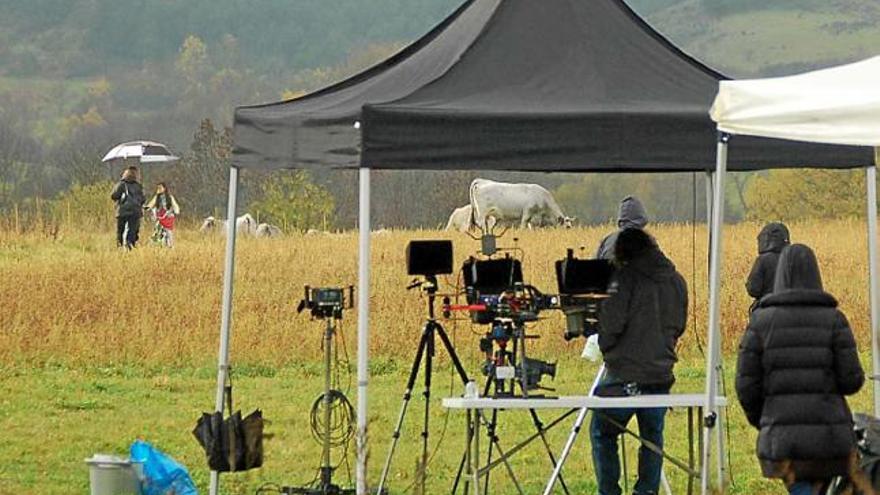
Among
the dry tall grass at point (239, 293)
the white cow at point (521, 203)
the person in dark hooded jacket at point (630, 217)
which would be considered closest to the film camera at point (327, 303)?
the person in dark hooded jacket at point (630, 217)

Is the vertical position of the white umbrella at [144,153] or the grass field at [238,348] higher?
the white umbrella at [144,153]

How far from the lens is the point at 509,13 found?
9.86 meters

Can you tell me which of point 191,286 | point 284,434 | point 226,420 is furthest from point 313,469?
point 191,286

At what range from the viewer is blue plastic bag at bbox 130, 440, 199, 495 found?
1023 cm

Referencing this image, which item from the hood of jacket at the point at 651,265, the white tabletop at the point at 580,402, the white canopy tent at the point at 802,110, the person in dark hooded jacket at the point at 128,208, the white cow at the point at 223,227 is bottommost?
the white tabletop at the point at 580,402

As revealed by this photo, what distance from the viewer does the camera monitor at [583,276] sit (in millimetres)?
9086

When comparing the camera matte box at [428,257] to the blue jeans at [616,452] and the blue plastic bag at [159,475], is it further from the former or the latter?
the blue plastic bag at [159,475]

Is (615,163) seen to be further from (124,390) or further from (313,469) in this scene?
(124,390)

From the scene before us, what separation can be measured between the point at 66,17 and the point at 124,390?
128 metres

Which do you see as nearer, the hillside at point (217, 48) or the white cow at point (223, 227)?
the white cow at point (223, 227)

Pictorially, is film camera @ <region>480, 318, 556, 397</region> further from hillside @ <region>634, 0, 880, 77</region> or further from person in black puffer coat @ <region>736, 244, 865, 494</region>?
hillside @ <region>634, 0, 880, 77</region>

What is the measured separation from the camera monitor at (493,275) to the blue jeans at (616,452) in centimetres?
84

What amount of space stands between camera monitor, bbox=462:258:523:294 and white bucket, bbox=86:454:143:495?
2228mm

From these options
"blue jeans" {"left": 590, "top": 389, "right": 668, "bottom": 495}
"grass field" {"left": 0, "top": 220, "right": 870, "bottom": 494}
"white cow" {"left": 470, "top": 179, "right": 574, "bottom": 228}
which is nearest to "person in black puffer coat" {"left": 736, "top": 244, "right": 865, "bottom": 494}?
"blue jeans" {"left": 590, "top": 389, "right": 668, "bottom": 495}
